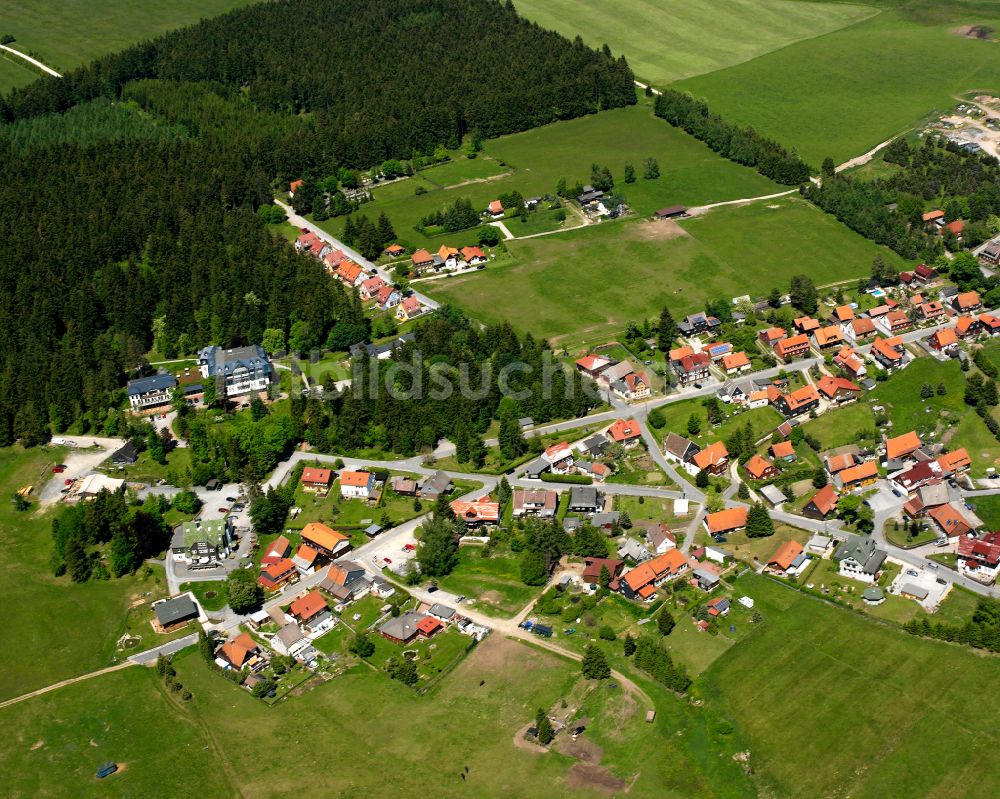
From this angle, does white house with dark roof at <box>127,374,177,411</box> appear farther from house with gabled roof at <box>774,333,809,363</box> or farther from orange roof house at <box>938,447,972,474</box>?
orange roof house at <box>938,447,972,474</box>

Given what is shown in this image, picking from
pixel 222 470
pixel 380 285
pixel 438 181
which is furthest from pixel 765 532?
pixel 438 181

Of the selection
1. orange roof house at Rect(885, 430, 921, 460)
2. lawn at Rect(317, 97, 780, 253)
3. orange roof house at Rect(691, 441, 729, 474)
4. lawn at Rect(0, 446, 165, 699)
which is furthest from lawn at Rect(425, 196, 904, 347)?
lawn at Rect(0, 446, 165, 699)

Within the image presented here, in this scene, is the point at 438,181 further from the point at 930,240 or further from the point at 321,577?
the point at 321,577

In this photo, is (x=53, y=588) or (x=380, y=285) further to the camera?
(x=380, y=285)

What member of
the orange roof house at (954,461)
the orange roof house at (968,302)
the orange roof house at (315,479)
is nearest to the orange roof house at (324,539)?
the orange roof house at (315,479)

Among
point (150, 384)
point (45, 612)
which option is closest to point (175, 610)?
point (45, 612)

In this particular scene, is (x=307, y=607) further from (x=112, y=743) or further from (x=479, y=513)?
(x=479, y=513)
